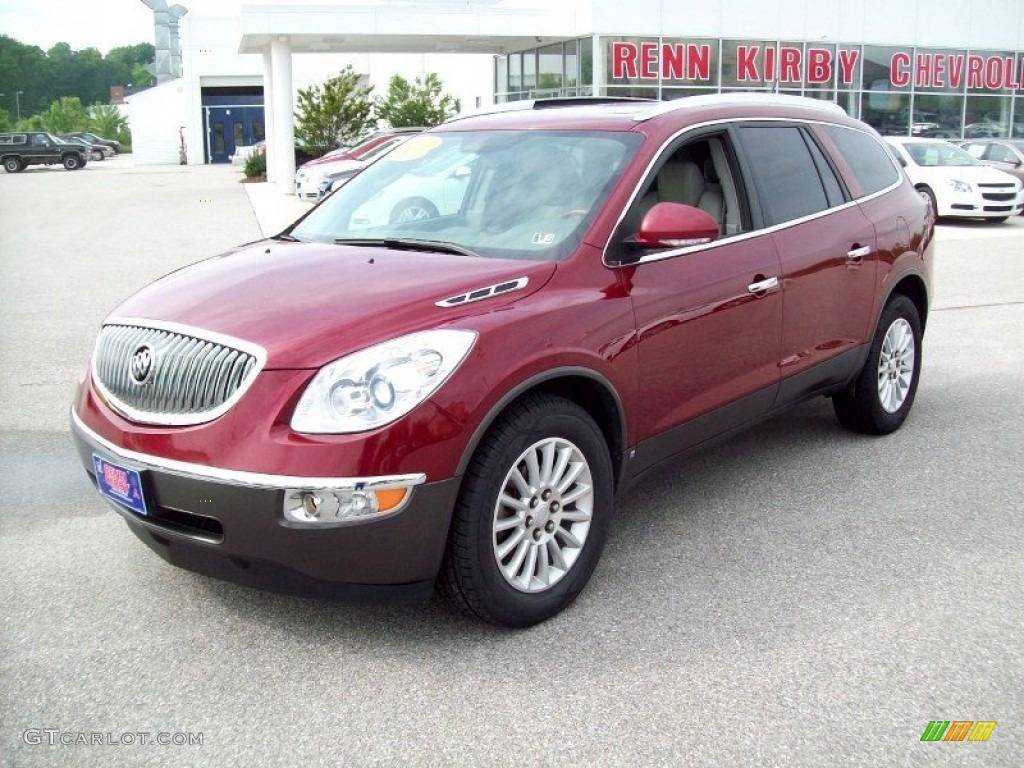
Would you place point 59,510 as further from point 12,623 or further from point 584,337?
point 584,337

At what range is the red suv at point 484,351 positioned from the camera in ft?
10.7

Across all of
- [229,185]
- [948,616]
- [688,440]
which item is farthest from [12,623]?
→ [229,185]

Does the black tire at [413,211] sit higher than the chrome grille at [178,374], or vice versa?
the black tire at [413,211]

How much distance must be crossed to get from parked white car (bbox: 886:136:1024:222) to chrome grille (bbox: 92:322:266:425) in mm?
18008

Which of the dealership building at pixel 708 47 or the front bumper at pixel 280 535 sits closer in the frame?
the front bumper at pixel 280 535

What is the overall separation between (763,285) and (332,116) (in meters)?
31.1

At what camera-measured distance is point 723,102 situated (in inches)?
196

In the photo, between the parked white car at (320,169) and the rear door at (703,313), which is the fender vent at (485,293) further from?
the parked white car at (320,169)

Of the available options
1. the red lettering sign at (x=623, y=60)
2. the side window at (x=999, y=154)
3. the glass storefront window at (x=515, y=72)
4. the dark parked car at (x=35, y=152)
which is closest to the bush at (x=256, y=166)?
the glass storefront window at (x=515, y=72)

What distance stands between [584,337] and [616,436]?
1.57 ft

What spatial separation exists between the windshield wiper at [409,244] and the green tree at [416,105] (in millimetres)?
33927

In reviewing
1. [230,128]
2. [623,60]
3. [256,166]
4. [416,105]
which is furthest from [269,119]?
[230,128]

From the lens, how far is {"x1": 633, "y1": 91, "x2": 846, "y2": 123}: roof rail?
459 cm

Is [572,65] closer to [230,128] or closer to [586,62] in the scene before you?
[586,62]
